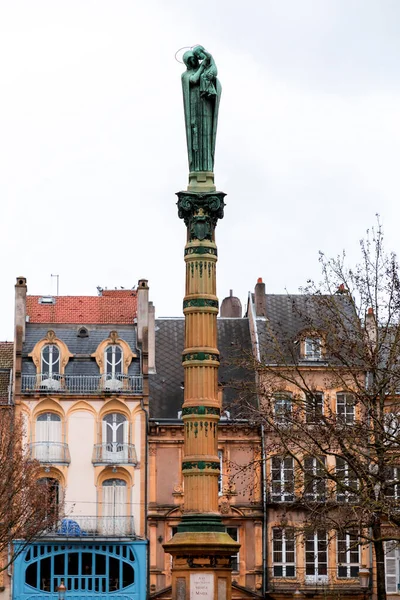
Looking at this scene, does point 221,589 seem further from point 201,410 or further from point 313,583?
point 313,583

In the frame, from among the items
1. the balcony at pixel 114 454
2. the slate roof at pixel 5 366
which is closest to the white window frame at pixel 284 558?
the balcony at pixel 114 454

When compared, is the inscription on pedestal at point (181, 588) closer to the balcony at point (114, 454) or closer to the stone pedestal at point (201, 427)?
the stone pedestal at point (201, 427)

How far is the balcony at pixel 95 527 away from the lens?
62406mm

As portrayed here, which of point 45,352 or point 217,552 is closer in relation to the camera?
point 217,552

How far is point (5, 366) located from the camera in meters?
65.6

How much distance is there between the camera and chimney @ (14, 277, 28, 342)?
6419 centimetres

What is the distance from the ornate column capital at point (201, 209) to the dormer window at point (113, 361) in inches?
893

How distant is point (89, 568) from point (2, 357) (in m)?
9.99

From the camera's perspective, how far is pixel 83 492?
206 feet

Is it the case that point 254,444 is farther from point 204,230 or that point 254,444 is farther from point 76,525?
point 204,230

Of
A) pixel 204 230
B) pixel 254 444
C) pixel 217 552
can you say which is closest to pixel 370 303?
pixel 204 230

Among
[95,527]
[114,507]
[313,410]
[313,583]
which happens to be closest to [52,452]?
[114,507]

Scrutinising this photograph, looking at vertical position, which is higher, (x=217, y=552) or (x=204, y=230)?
(x=204, y=230)

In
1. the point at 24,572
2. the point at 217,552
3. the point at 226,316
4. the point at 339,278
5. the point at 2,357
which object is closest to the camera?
the point at 217,552
